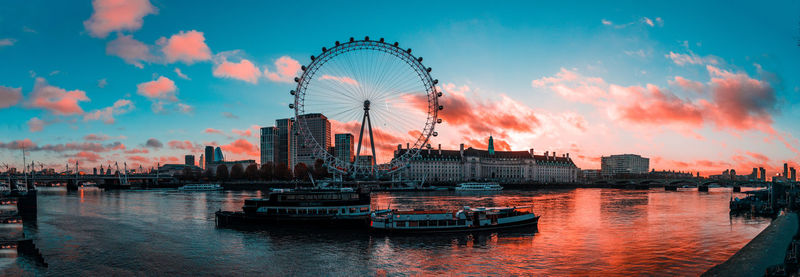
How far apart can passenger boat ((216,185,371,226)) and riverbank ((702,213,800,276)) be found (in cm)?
2963

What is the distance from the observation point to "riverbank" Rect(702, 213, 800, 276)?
2141 centimetres

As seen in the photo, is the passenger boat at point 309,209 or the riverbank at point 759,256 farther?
the passenger boat at point 309,209

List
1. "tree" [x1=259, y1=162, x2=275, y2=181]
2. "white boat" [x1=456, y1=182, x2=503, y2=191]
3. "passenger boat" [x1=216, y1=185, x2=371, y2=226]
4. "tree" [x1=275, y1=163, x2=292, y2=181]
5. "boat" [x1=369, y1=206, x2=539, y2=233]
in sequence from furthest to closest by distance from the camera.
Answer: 1. "tree" [x1=259, y1=162, x2=275, y2=181]
2. "tree" [x1=275, y1=163, x2=292, y2=181]
3. "white boat" [x1=456, y1=182, x2=503, y2=191]
4. "passenger boat" [x1=216, y1=185, x2=371, y2=226]
5. "boat" [x1=369, y1=206, x2=539, y2=233]

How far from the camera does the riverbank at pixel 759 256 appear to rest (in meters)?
21.4

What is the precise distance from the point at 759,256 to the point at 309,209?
36.1m

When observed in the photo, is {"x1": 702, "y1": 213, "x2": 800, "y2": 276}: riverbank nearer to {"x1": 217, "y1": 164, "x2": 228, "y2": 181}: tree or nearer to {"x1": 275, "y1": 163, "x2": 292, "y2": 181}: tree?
{"x1": 275, "y1": 163, "x2": 292, "y2": 181}: tree

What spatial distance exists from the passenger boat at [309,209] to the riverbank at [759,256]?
97.2ft

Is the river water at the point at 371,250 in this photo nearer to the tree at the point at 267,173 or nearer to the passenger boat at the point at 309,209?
the passenger boat at the point at 309,209

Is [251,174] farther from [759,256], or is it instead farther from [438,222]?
[759,256]

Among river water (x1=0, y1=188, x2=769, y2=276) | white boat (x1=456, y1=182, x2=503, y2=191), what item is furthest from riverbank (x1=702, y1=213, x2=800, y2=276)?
white boat (x1=456, y1=182, x2=503, y2=191)

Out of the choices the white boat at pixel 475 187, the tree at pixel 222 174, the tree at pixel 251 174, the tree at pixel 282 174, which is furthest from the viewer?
the tree at pixel 222 174

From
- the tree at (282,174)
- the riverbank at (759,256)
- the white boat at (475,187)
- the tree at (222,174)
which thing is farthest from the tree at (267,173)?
the riverbank at (759,256)

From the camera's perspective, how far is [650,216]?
61.2 m

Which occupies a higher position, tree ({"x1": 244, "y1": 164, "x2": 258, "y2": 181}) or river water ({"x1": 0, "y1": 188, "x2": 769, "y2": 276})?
river water ({"x1": 0, "y1": 188, "x2": 769, "y2": 276})
